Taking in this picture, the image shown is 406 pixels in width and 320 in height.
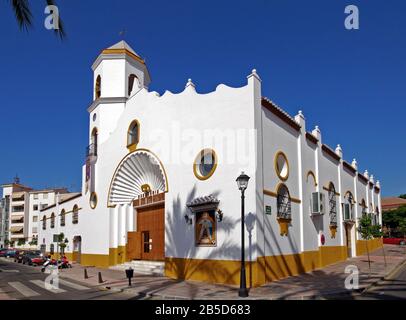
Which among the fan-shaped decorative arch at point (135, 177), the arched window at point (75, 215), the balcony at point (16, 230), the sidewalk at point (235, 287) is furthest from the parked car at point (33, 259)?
the balcony at point (16, 230)

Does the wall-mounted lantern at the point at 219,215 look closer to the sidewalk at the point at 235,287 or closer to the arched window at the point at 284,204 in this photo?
the sidewalk at the point at 235,287

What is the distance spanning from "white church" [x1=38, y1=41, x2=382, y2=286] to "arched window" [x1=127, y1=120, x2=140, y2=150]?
2.5 inches

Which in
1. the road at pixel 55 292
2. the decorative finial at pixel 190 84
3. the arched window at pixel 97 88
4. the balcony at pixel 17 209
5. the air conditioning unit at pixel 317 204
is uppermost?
the arched window at pixel 97 88

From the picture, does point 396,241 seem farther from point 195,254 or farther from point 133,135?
point 195,254

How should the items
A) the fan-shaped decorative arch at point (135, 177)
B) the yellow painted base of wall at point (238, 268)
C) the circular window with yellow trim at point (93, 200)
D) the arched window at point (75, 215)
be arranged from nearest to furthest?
the yellow painted base of wall at point (238, 268)
the fan-shaped decorative arch at point (135, 177)
the circular window with yellow trim at point (93, 200)
the arched window at point (75, 215)

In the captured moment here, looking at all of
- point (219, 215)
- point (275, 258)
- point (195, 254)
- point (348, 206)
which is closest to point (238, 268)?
point (275, 258)

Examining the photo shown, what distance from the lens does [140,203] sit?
2283 centimetres

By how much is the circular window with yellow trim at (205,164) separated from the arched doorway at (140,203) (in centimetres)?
250

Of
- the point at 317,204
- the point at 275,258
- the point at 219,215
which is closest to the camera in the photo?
the point at 219,215

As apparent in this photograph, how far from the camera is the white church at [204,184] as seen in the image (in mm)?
16062

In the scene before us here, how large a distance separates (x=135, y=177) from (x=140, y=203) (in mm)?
1917

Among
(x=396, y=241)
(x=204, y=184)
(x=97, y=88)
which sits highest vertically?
(x=97, y=88)

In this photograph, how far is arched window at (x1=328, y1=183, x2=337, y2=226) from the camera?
2503cm

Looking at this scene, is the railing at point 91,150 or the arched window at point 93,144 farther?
the arched window at point 93,144
